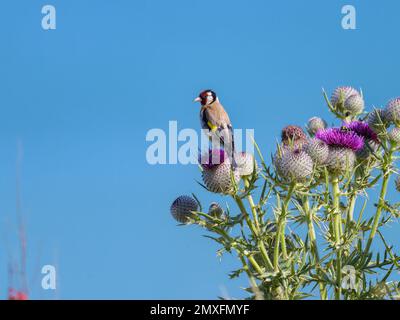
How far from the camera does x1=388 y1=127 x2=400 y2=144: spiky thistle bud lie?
10.6 m

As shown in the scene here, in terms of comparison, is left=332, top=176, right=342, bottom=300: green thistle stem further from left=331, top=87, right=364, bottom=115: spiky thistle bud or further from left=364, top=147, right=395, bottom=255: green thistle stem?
left=331, top=87, right=364, bottom=115: spiky thistle bud

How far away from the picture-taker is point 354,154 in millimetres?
10789

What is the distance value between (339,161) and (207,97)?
9.39ft

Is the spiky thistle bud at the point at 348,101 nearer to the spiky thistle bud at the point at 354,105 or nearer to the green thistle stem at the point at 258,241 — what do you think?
the spiky thistle bud at the point at 354,105

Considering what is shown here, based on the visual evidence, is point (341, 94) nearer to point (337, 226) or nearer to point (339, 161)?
point (339, 161)

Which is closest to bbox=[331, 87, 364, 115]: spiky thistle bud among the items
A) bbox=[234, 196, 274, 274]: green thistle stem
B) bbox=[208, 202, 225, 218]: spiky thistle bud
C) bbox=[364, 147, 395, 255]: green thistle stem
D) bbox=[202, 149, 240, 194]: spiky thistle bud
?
bbox=[364, 147, 395, 255]: green thistle stem

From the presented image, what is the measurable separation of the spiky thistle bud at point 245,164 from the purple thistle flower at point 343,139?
3.77ft

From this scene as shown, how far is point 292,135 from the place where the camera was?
11008 mm

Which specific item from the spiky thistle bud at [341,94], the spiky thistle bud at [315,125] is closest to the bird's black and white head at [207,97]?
the spiky thistle bud at [315,125]

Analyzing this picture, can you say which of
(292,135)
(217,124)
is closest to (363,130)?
(292,135)

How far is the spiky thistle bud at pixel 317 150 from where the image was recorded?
10.3 metres
